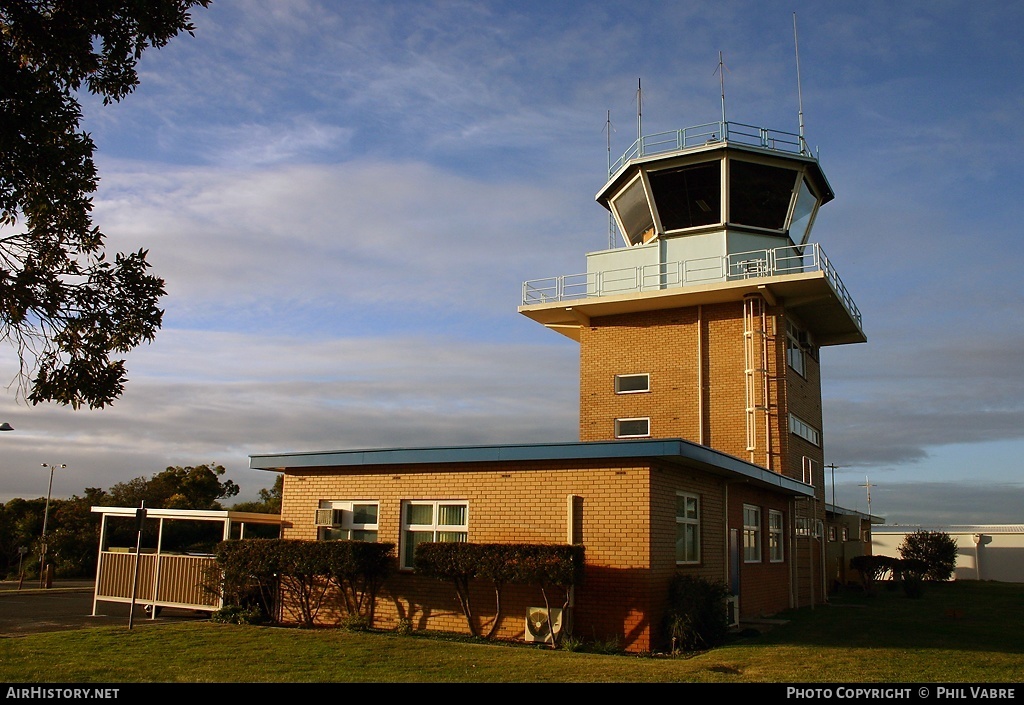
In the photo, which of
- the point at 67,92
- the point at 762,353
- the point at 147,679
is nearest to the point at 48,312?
the point at 67,92

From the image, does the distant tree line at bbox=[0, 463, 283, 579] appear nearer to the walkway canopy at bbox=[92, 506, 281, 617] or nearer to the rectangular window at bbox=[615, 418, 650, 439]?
the walkway canopy at bbox=[92, 506, 281, 617]

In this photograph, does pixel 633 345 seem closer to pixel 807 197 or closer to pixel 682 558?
pixel 807 197

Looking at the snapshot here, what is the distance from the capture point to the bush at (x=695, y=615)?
14.3m

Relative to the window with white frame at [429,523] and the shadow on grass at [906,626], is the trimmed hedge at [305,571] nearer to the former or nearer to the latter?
the window with white frame at [429,523]

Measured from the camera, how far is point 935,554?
41688 mm

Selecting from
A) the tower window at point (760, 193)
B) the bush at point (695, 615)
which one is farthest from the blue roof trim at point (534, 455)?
the tower window at point (760, 193)

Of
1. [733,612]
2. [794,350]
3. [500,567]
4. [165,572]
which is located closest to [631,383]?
[794,350]

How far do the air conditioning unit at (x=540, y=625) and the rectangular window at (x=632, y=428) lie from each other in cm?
1101

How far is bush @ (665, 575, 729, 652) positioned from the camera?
46.9ft

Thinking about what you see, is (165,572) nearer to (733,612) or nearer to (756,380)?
(733,612)

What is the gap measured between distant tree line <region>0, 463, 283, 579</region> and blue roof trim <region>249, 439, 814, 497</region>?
6.55 meters

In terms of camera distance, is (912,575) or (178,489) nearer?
(912,575)

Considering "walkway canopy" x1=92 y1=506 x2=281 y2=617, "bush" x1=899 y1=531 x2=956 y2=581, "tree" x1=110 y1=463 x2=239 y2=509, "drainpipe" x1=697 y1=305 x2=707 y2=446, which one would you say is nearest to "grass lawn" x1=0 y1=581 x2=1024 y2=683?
"walkway canopy" x1=92 y1=506 x2=281 y2=617

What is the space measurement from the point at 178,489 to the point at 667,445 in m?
46.3
